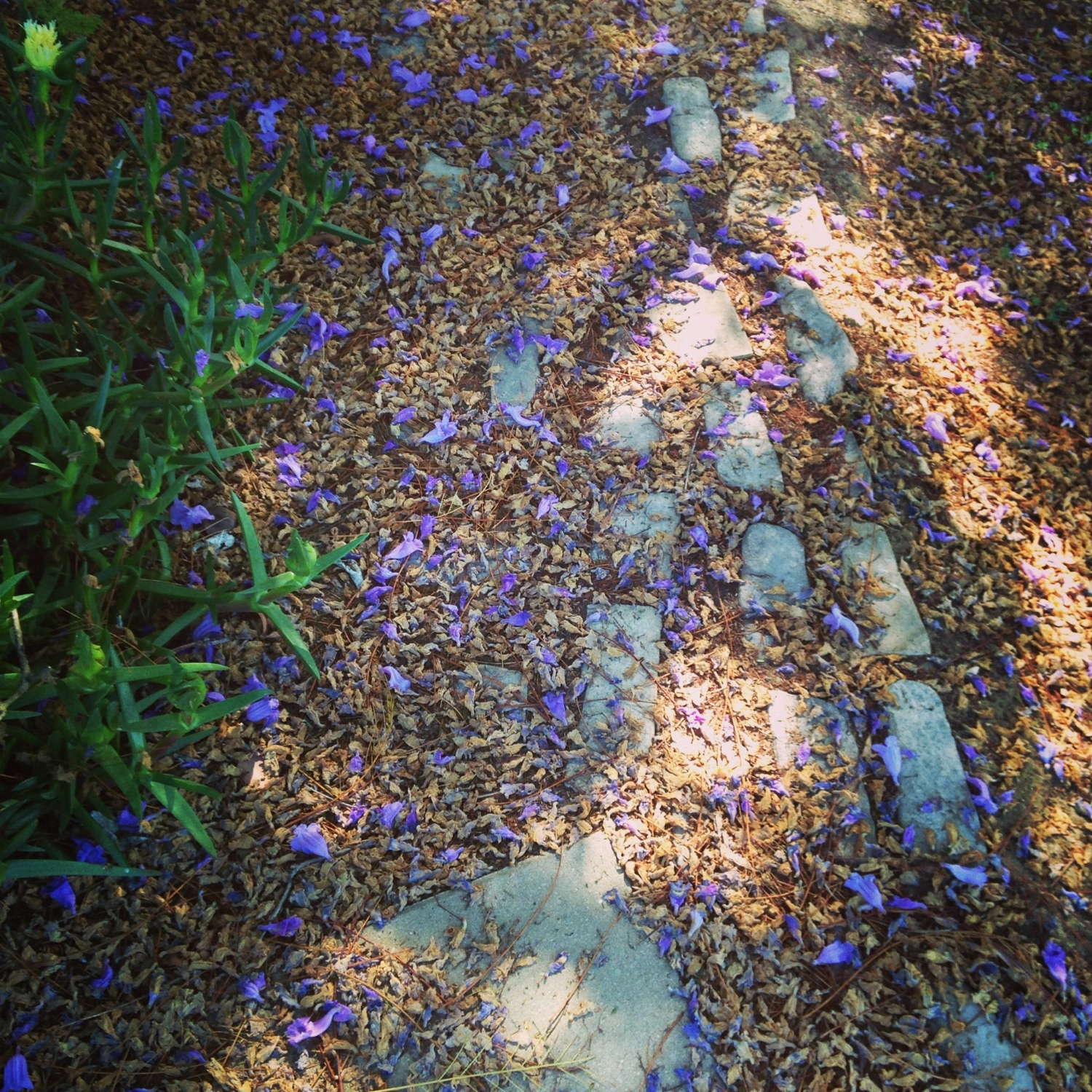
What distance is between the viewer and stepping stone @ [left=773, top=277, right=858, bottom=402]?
102 inches

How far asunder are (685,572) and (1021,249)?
6.53 ft

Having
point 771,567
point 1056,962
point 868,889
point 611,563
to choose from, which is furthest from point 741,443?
point 1056,962

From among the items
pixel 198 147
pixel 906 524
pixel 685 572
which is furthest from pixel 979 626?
pixel 198 147

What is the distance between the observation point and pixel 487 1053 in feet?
5.41

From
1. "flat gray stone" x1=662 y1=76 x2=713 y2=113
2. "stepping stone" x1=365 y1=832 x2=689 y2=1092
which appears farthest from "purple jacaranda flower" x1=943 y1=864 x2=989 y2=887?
"flat gray stone" x1=662 y1=76 x2=713 y2=113

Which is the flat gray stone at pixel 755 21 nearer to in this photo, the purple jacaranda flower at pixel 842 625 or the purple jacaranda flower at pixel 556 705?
the purple jacaranda flower at pixel 842 625

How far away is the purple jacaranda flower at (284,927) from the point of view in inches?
67.4

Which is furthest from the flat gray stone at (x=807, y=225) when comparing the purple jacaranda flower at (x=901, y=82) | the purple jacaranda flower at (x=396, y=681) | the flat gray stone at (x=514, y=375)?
the purple jacaranda flower at (x=396, y=681)

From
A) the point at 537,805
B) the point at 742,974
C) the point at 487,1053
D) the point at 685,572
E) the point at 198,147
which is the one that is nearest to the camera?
the point at 487,1053

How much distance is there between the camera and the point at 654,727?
2.04 meters

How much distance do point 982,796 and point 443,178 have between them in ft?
8.28

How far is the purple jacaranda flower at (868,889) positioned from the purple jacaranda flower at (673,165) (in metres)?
2.38

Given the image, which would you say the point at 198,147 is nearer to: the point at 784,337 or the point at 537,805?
the point at 784,337

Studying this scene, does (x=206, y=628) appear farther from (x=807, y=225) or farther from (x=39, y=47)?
(x=807, y=225)
